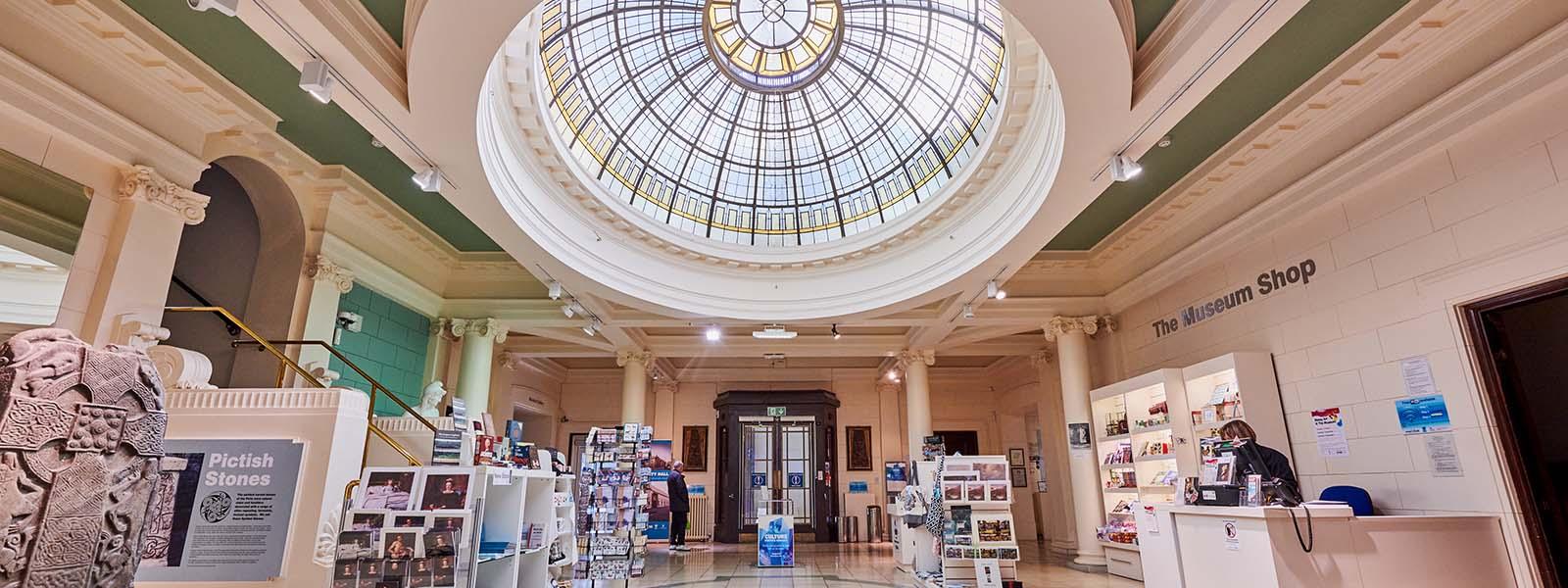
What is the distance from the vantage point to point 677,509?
13.6 m

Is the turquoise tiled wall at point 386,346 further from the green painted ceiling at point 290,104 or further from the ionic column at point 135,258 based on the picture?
the ionic column at point 135,258

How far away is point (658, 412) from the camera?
54.9ft

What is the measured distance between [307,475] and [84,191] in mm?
2926

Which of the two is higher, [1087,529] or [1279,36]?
[1279,36]

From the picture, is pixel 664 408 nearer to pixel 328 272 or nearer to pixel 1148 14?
pixel 328 272

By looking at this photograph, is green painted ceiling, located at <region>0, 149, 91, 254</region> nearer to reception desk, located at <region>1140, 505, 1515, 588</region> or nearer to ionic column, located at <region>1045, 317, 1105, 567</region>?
reception desk, located at <region>1140, 505, 1515, 588</region>

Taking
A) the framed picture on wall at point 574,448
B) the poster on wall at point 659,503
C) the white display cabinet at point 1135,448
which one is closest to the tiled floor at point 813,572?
the poster on wall at point 659,503

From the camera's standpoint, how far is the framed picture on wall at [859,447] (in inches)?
650

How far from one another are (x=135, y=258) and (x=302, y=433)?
226cm

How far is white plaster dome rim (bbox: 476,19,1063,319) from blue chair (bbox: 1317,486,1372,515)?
3.39 meters

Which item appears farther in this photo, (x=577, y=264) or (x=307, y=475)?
(x=577, y=264)

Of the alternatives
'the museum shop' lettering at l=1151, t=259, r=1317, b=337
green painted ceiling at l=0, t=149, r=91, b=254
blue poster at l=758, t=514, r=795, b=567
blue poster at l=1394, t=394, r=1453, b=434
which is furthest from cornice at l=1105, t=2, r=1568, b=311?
green painted ceiling at l=0, t=149, r=91, b=254

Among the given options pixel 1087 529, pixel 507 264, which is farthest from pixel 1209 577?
pixel 507 264

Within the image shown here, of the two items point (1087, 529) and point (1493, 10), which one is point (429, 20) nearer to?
point (1493, 10)
